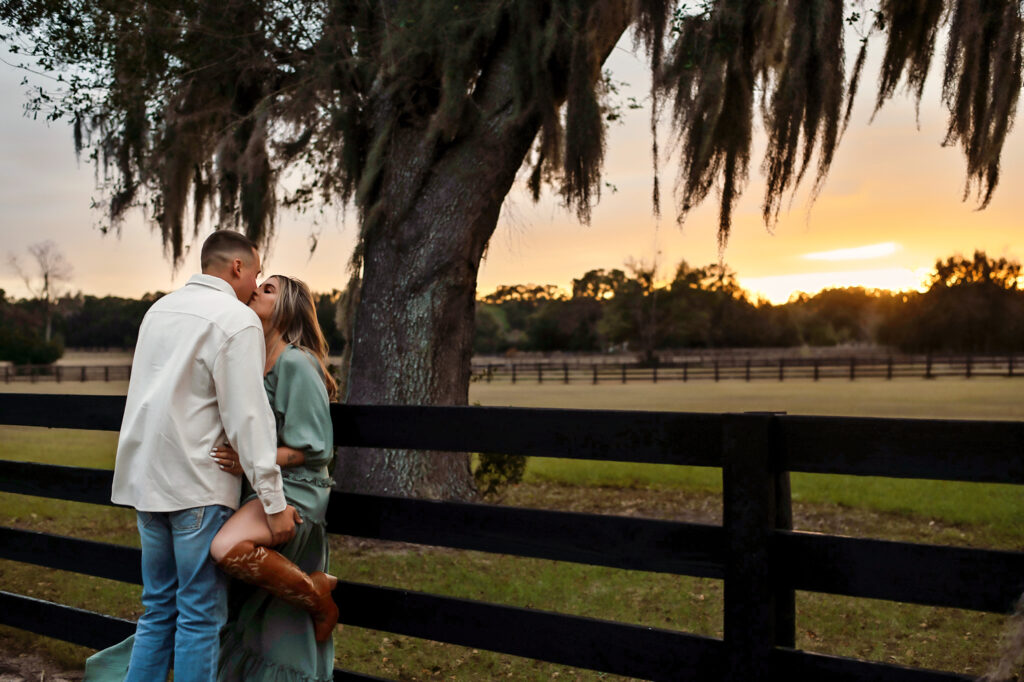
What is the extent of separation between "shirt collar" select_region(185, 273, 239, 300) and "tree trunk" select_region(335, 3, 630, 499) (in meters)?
5.33

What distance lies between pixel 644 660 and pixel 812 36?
5619mm

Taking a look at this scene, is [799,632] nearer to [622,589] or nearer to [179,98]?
[622,589]

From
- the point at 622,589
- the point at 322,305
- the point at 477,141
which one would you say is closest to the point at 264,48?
the point at 477,141

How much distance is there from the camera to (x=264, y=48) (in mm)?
9234

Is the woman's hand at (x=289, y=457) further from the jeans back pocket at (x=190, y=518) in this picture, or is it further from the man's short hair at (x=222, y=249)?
the man's short hair at (x=222, y=249)

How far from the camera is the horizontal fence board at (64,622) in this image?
12.2ft

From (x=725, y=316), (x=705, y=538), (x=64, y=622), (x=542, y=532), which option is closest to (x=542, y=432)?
(x=542, y=532)

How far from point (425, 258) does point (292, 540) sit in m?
5.48

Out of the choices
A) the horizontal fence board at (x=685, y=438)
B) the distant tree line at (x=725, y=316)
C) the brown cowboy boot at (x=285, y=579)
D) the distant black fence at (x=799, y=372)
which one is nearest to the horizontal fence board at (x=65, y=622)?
the brown cowboy boot at (x=285, y=579)

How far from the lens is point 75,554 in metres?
3.97

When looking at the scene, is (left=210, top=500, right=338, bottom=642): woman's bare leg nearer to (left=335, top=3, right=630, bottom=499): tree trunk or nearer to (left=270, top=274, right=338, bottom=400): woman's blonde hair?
(left=270, top=274, right=338, bottom=400): woman's blonde hair

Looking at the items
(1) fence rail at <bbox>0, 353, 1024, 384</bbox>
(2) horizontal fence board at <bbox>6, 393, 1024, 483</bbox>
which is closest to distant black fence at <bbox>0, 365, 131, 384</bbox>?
(1) fence rail at <bbox>0, 353, 1024, 384</bbox>

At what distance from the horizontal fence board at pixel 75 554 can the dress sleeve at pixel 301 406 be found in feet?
4.73

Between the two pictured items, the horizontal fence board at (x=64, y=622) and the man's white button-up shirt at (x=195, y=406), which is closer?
the man's white button-up shirt at (x=195, y=406)
